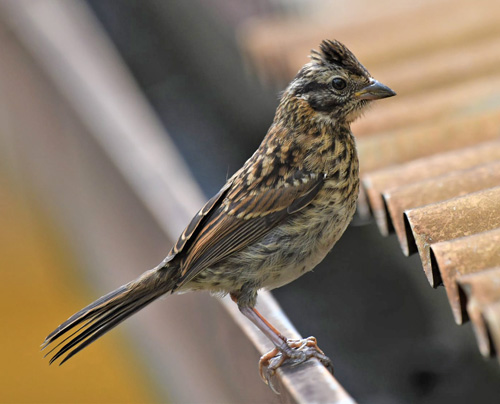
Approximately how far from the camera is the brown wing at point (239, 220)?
3764mm

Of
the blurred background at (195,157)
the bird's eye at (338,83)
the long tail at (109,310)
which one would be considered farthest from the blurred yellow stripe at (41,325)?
the bird's eye at (338,83)

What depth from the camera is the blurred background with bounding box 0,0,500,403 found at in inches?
176

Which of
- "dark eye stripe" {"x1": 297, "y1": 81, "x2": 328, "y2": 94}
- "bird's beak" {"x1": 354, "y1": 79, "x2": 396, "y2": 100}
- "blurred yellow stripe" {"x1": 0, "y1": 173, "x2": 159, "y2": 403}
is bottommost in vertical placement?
"blurred yellow stripe" {"x1": 0, "y1": 173, "x2": 159, "y2": 403}

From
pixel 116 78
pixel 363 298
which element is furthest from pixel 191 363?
pixel 116 78

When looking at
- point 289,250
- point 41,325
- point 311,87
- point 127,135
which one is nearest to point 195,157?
point 127,135

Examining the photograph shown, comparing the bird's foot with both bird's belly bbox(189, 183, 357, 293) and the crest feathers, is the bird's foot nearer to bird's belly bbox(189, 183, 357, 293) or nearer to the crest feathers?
bird's belly bbox(189, 183, 357, 293)

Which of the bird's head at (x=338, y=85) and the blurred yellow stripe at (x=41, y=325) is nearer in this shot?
the bird's head at (x=338, y=85)

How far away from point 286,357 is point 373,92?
1222mm

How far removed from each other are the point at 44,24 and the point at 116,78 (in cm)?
135

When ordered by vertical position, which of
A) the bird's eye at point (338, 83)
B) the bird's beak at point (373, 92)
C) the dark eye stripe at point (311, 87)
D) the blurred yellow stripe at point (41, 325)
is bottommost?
the blurred yellow stripe at point (41, 325)

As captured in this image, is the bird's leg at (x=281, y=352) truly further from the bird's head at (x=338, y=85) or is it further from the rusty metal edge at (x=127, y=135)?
the bird's head at (x=338, y=85)

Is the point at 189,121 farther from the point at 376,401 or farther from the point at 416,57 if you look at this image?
the point at 376,401

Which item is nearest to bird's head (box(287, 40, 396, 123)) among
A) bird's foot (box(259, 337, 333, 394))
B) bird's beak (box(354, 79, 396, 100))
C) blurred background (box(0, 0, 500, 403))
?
bird's beak (box(354, 79, 396, 100))

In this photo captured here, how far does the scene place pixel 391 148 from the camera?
415 cm
